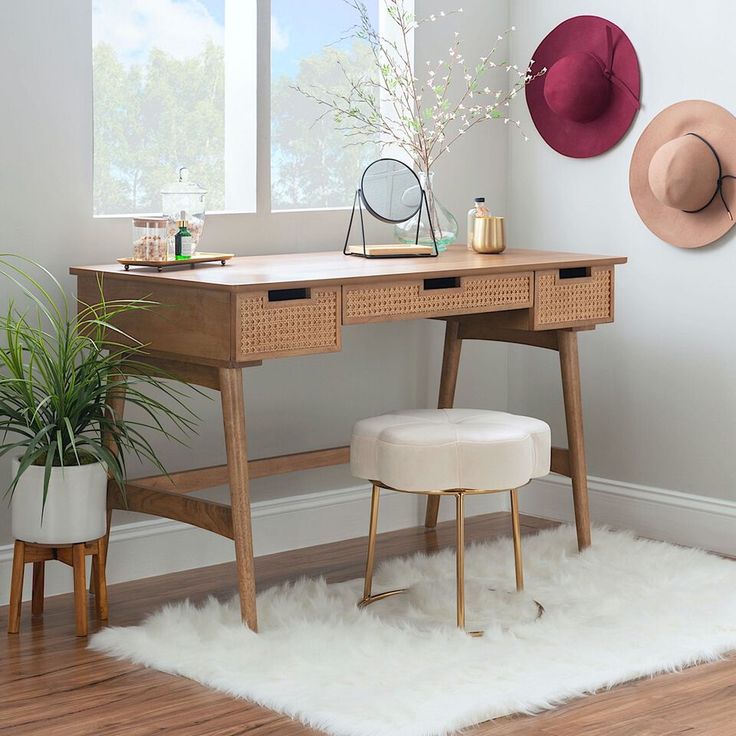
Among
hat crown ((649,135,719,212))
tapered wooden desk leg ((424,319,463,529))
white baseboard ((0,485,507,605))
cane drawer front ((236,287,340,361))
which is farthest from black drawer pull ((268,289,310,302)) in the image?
hat crown ((649,135,719,212))

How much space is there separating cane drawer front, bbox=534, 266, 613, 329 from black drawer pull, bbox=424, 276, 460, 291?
30 cm

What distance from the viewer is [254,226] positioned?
3.64 metres

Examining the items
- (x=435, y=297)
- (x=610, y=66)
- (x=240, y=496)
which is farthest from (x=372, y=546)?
(x=610, y=66)

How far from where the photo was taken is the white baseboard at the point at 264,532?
3.39 metres

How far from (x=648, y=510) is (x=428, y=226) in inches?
44.6

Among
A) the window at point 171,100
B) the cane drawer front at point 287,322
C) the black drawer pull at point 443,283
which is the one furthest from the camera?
the window at point 171,100

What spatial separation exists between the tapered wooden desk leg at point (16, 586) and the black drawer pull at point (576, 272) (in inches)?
63.1

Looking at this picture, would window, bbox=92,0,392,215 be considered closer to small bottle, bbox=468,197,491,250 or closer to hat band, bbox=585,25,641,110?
small bottle, bbox=468,197,491,250

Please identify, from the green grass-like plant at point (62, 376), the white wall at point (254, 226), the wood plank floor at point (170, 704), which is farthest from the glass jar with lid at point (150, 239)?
the wood plank floor at point (170, 704)

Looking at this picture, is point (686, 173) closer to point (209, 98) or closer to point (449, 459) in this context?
point (449, 459)

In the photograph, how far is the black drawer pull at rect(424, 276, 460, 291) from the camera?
10.4 feet

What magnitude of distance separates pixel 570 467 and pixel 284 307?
3.96 feet

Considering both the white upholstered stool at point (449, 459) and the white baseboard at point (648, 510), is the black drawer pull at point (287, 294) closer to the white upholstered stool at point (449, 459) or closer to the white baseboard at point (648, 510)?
the white upholstered stool at point (449, 459)

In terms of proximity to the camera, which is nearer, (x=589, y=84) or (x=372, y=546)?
(x=372, y=546)
